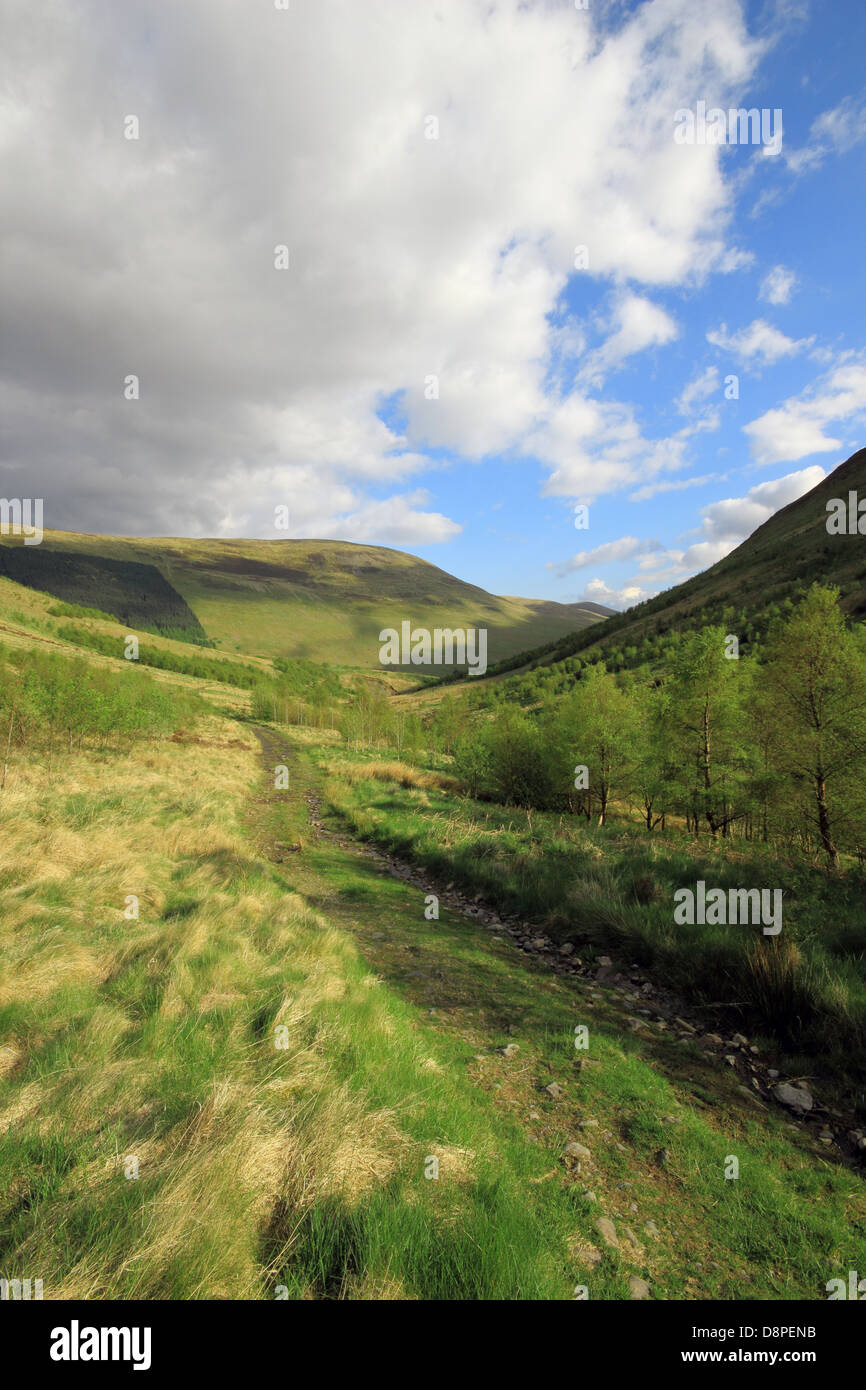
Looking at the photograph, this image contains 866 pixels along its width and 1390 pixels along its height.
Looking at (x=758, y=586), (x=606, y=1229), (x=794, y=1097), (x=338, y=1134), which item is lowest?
(x=794, y=1097)

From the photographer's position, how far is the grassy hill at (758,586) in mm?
71125

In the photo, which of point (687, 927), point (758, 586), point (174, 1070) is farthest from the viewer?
point (758, 586)

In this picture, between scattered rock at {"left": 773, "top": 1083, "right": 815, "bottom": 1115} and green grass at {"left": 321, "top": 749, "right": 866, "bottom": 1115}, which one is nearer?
scattered rock at {"left": 773, "top": 1083, "right": 815, "bottom": 1115}

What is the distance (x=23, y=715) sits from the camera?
30328mm

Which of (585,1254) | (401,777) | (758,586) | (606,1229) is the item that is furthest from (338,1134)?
(758,586)

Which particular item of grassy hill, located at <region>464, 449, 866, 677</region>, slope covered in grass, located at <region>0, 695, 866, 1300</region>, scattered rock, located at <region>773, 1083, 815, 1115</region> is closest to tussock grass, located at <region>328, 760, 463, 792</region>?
slope covered in grass, located at <region>0, 695, 866, 1300</region>

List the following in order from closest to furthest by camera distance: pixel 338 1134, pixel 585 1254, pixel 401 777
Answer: pixel 585 1254, pixel 338 1134, pixel 401 777

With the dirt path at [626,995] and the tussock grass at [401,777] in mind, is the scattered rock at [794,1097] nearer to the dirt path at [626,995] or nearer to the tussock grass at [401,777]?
the dirt path at [626,995]

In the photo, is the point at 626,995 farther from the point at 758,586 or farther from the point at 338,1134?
the point at 758,586

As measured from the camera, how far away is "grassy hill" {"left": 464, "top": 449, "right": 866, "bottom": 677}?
71.1 meters

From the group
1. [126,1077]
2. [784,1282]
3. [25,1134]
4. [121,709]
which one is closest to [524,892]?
[784,1282]

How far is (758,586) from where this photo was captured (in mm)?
88312

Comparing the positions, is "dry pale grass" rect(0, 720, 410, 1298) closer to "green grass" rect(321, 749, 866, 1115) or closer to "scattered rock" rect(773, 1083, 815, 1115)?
"scattered rock" rect(773, 1083, 815, 1115)
